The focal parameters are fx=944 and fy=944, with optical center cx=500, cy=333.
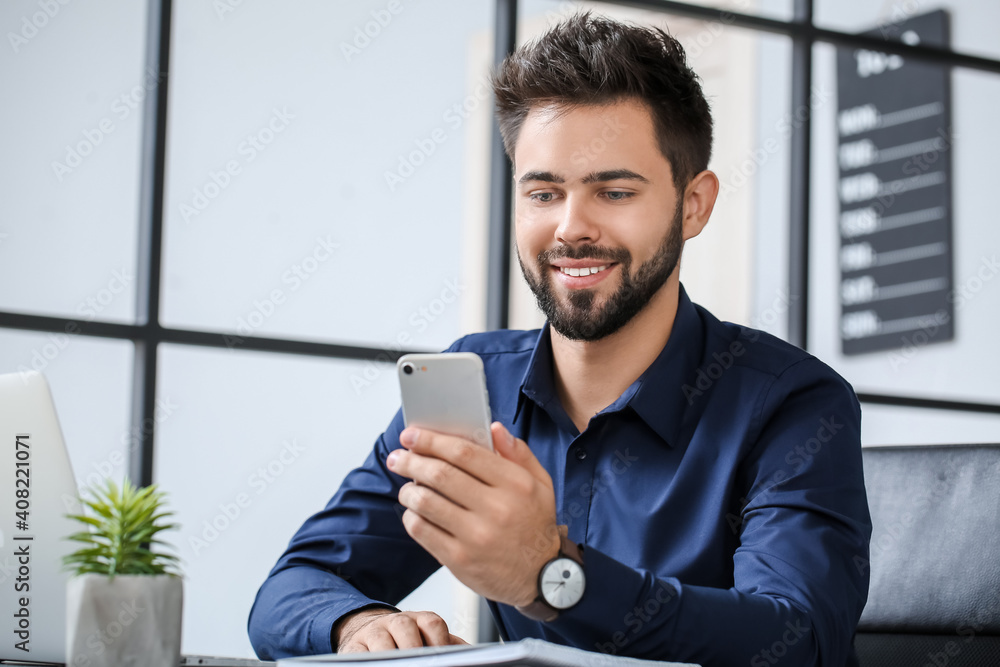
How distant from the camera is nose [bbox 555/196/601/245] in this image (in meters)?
1.47

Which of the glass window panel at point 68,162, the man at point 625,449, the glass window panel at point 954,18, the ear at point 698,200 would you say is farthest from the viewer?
the glass window panel at point 954,18

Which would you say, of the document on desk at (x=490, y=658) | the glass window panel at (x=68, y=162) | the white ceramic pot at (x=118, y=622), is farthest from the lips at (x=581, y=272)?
the glass window panel at (x=68, y=162)

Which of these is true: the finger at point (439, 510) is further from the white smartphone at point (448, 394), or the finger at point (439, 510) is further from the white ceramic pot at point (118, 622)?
the white ceramic pot at point (118, 622)

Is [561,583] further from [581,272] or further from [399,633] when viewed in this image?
[581,272]

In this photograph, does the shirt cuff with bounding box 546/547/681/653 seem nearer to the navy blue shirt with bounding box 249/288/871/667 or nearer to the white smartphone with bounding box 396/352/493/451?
the navy blue shirt with bounding box 249/288/871/667

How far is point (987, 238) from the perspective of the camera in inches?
158

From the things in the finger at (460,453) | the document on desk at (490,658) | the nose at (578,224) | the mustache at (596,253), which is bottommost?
the document on desk at (490,658)

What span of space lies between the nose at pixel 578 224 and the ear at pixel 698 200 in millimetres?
236

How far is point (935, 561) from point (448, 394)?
0.95 meters

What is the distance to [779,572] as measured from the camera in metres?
1.11

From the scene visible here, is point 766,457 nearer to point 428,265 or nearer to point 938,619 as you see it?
point 938,619

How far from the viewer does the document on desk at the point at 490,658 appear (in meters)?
0.77

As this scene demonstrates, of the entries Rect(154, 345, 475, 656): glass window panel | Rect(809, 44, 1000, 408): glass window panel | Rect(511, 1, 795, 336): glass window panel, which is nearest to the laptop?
Rect(154, 345, 475, 656): glass window panel

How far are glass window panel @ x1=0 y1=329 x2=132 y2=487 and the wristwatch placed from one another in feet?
5.60
